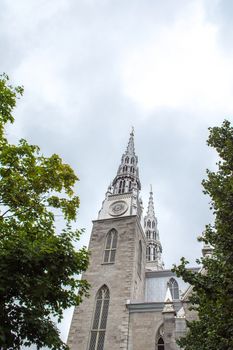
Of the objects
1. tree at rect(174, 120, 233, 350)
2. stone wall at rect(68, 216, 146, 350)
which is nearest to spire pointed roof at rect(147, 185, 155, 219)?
stone wall at rect(68, 216, 146, 350)

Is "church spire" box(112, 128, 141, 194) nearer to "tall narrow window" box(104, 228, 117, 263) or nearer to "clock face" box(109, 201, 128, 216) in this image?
"clock face" box(109, 201, 128, 216)

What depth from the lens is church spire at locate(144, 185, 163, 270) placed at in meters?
47.8

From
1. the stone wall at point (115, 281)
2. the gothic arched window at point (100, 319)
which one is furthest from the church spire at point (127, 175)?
the gothic arched window at point (100, 319)

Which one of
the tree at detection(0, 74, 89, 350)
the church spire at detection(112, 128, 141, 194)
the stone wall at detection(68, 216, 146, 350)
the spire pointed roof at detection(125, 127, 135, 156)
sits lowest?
the tree at detection(0, 74, 89, 350)

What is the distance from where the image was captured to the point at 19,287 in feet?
25.5

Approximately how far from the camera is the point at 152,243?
5122cm

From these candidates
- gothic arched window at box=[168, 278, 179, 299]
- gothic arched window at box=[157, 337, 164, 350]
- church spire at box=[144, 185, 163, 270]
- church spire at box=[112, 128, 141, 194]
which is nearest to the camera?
gothic arched window at box=[157, 337, 164, 350]

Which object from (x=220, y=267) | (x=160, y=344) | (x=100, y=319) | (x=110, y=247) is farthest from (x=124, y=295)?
(x=220, y=267)

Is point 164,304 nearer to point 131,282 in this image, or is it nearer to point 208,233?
point 131,282

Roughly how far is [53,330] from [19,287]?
1.94 metres

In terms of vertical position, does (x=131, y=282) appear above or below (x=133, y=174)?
below

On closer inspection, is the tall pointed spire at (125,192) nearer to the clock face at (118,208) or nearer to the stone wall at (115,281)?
the clock face at (118,208)

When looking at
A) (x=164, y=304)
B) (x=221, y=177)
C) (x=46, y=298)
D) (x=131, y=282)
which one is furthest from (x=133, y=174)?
(x=46, y=298)

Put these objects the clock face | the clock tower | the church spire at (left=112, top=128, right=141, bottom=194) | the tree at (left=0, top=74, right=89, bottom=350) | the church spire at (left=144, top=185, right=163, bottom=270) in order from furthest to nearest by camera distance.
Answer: the church spire at (left=144, top=185, right=163, bottom=270), the church spire at (left=112, top=128, right=141, bottom=194), the clock face, the clock tower, the tree at (left=0, top=74, right=89, bottom=350)
